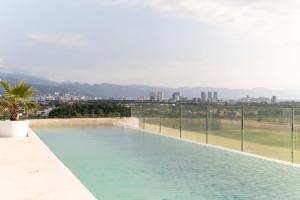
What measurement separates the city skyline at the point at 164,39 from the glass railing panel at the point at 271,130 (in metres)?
7.90

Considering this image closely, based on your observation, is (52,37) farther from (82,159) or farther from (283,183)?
(283,183)

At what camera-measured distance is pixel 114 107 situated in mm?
23844

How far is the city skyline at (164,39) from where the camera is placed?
20044 mm

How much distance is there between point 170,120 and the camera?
51.2ft

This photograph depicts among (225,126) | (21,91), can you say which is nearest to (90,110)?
(21,91)

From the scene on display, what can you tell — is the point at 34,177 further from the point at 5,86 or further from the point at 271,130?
the point at 5,86

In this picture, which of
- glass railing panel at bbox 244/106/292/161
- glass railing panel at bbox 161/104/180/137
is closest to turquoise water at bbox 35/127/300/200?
glass railing panel at bbox 244/106/292/161

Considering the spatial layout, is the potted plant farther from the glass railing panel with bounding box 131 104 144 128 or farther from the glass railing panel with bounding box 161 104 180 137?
the glass railing panel with bounding box 131 104 144 128

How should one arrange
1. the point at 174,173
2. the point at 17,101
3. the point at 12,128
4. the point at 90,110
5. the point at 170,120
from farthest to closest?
the point at 90,110
the point at 170,120
the point at 17,101
the point at 12,128
the point at 174,173

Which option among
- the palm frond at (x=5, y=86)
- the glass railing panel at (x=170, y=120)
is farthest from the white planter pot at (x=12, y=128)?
the glass railing panel at (x=170, y=120)

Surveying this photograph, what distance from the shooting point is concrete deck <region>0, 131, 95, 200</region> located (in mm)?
4583

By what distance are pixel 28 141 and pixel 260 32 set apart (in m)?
16.0

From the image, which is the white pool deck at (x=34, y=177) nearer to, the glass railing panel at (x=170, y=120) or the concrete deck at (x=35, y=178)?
the concrete deck at (x=35, y=178)

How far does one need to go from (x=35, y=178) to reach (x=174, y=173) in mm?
3082
